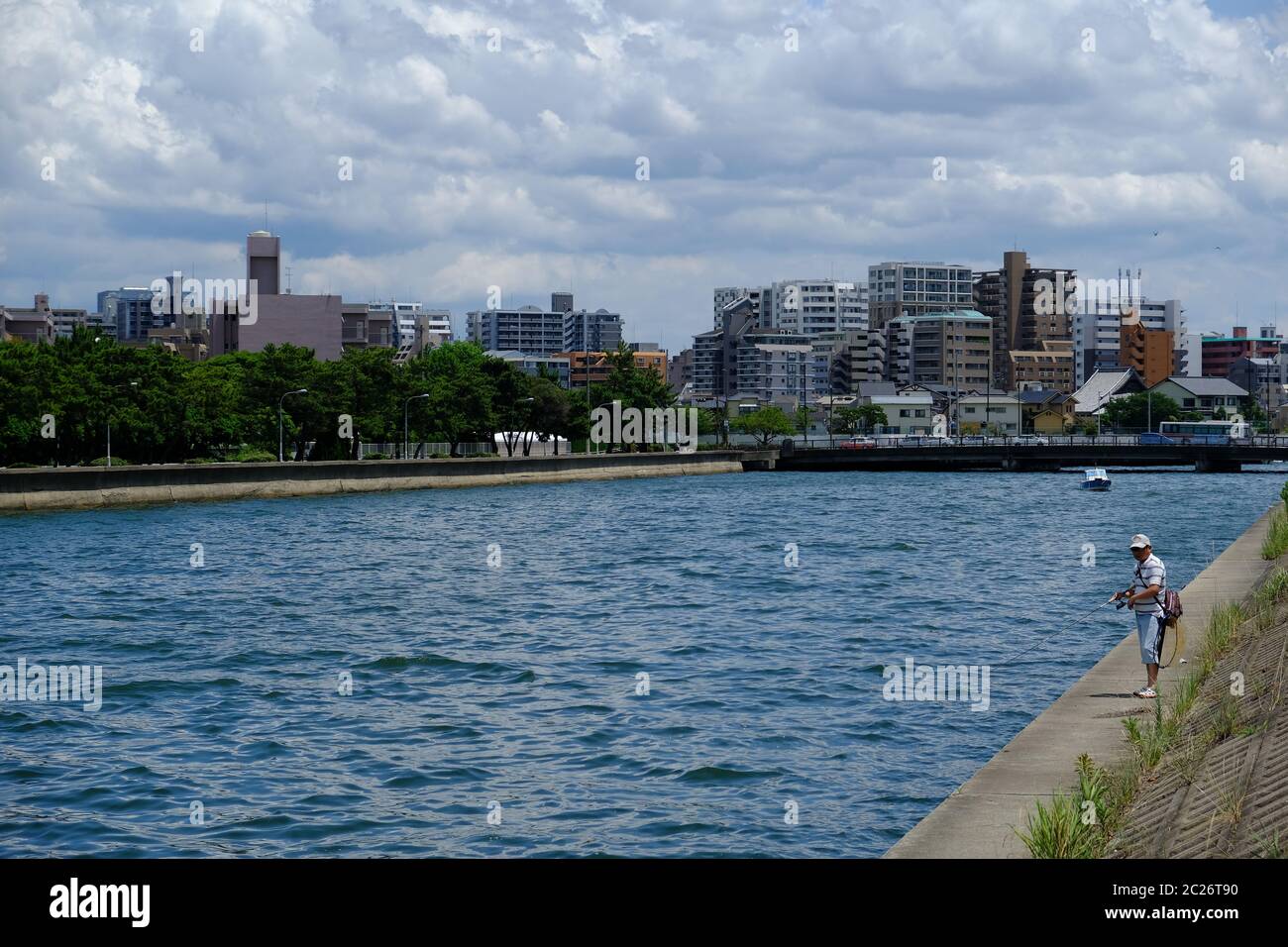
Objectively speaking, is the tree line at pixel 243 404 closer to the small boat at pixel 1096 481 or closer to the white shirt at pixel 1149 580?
the small boat at pixel 1096 481

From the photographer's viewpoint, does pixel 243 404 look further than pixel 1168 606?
Yes

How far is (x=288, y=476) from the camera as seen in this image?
337 feet

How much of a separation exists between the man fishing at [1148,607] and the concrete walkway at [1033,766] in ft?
1.83

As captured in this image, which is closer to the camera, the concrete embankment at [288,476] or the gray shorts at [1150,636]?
the gray shorts at [1150,636]

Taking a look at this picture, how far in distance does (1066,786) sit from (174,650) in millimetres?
22320

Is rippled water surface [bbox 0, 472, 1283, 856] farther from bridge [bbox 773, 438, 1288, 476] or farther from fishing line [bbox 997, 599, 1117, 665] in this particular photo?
bridge [bbox 773, 438, 1288, 476]

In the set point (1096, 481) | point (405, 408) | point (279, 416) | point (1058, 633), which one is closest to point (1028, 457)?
point (1096, 481)

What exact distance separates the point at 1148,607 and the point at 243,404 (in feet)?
357

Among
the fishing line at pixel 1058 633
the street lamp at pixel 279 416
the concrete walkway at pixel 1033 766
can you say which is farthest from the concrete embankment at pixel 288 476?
the concrete walkway at pixel 1033 766

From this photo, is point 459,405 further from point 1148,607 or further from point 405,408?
point 1148,607

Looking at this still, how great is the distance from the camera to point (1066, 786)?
16.0 m

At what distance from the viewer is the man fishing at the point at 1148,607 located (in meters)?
21.2

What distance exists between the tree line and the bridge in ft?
80.1

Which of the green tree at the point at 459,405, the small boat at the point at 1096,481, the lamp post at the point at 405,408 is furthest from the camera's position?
the green tree at the point at 459,405
